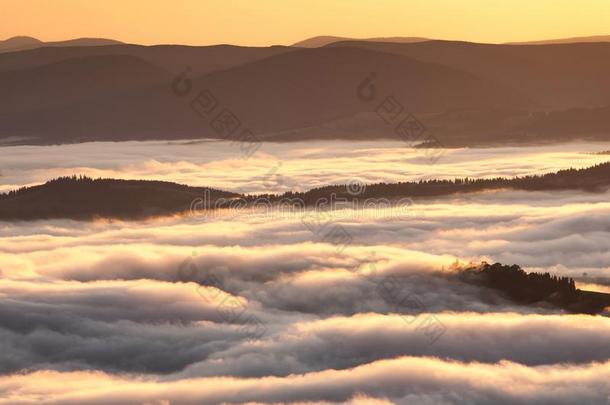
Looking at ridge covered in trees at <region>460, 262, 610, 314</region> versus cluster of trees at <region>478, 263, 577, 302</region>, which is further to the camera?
cluster of trees at <region>478, 263, 577, 302</region>

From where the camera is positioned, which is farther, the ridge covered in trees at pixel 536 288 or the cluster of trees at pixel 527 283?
the cluster of trees at pixel 527 283

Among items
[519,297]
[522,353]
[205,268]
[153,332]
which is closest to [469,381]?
[522,353]

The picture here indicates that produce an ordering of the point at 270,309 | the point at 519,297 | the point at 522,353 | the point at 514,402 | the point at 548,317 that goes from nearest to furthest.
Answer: the point at 514,402, the point at 522,353, the point at 548,317, the point at 519,297, the point at 270,309

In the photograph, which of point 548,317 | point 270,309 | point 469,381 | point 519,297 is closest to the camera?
point 469,381

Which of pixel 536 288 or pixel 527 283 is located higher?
pixel 527 283

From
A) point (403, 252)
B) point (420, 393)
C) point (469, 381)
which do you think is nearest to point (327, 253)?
point (403, 252)

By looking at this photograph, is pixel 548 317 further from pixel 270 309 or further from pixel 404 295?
pixel 270 309

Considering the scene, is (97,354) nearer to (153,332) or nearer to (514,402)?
(153,332)

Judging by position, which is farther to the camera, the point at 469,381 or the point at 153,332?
the point at 153,332

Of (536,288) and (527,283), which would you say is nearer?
(536,288)

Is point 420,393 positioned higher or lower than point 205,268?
lower
